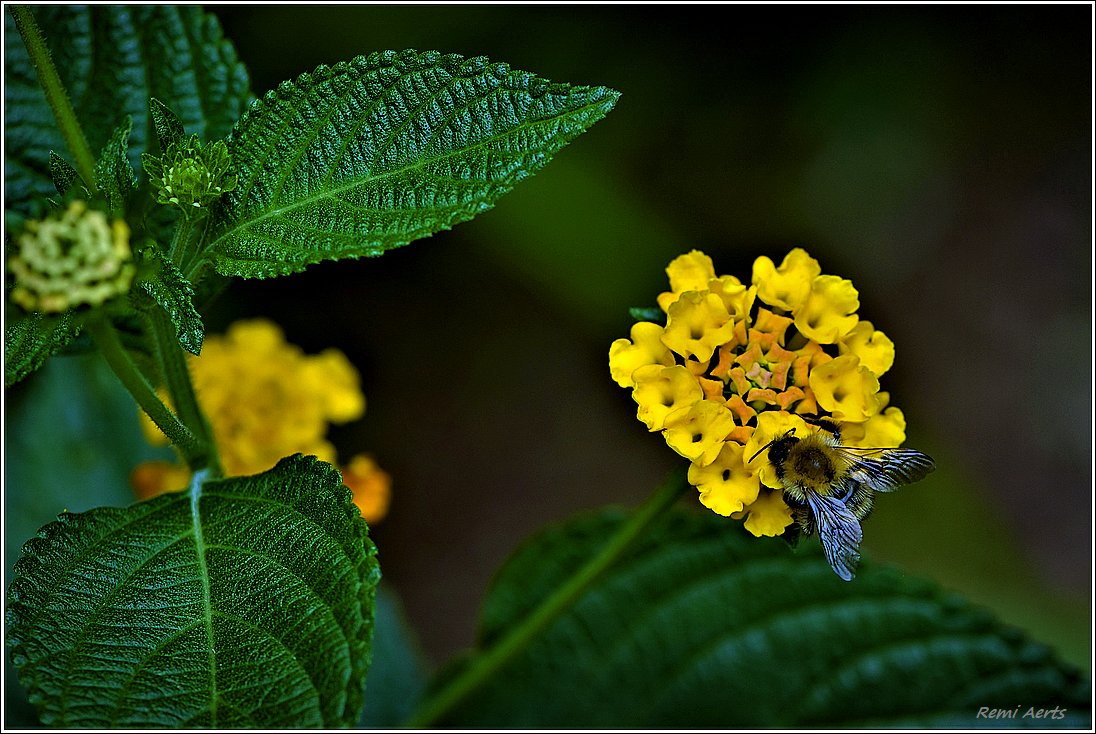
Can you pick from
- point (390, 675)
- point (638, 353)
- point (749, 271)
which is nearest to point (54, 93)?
point (638, 353)

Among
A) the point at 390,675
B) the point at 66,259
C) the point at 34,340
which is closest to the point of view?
the point at 66,259

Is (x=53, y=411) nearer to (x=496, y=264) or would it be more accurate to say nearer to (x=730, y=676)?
(x=496, y=264)

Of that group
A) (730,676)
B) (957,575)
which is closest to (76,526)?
(730,676)

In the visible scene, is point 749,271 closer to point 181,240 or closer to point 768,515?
point 768,515

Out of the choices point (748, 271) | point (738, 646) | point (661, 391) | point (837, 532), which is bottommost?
point (738, 646)

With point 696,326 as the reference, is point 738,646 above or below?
below

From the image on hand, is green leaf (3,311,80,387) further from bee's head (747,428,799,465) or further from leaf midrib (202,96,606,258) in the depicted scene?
bee's head (747,428,799,465)

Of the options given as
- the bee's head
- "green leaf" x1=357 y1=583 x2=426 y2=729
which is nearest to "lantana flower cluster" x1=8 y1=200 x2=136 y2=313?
the bee's head
